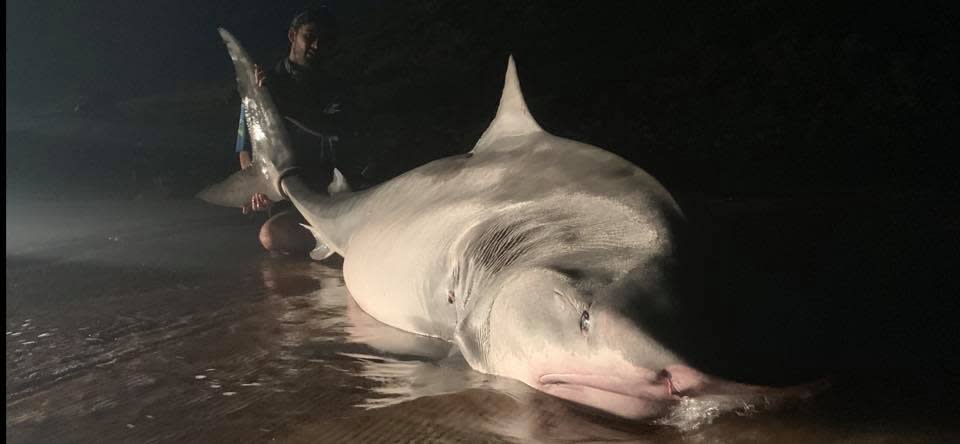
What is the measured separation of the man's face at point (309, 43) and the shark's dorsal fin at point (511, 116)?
357 cm

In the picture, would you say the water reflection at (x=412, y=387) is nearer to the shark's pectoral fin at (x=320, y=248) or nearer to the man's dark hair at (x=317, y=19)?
the shark's pectoral fin at (x=320, y=248)

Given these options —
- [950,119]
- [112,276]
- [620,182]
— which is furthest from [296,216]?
[950,119]

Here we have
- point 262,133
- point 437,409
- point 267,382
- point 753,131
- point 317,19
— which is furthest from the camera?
point 317,19

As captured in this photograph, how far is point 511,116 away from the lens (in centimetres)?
349

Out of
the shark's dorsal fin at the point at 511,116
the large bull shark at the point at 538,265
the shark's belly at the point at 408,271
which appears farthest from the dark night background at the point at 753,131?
the shark's belly at the point at 408,271

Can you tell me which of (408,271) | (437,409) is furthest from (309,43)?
(437,409)

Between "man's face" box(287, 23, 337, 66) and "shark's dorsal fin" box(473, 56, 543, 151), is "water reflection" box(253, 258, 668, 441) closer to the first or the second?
"shark's dorsal fin" box(473, 56, 543, 151)

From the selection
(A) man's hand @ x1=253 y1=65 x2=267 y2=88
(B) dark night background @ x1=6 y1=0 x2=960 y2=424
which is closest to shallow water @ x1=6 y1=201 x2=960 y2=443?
(B) dark night background @ x1=6 y1=0 x2=960 y2=424

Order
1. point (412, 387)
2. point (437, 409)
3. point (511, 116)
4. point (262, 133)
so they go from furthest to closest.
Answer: point (262, 133) < point (511, 116) < point (412, 387) < point (437, 409)

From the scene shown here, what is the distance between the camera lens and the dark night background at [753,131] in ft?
8.33

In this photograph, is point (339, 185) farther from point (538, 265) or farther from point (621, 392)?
point (621, 392)

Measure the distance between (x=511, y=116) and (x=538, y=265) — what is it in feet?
4.99

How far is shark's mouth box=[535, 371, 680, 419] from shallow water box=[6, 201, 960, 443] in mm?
37

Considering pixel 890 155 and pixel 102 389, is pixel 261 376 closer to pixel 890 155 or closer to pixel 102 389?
pixel 102 389
